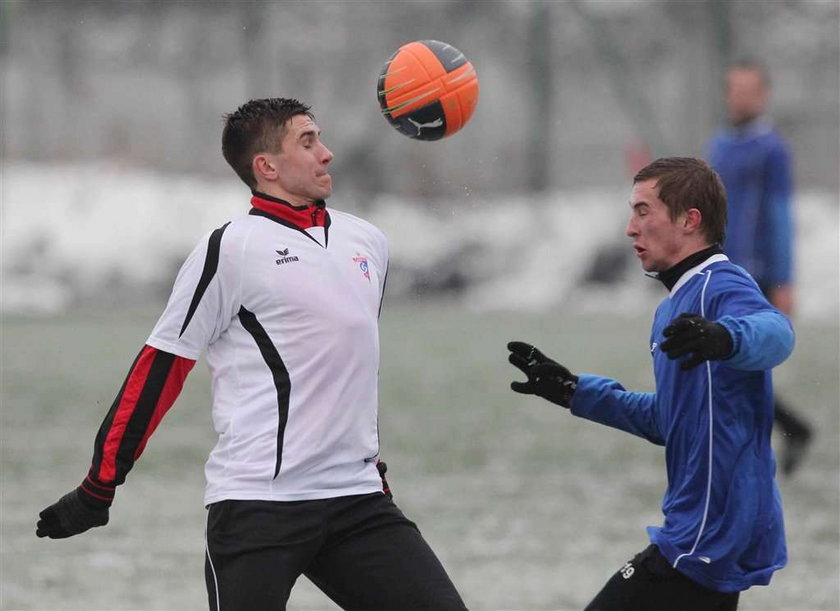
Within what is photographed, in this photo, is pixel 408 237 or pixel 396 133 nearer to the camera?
pixel 396 133

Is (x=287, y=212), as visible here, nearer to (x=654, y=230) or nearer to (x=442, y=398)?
(x=654, y=230)

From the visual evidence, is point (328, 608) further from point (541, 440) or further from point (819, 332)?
point (819, 332)

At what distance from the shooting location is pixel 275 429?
13.2 feet

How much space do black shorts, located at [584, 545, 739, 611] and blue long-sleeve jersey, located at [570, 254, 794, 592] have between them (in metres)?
0.05

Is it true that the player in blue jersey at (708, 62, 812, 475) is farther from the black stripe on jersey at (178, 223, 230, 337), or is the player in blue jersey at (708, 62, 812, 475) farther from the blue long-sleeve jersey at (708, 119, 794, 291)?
the black stripe on jersey at (178, 223, 230, 337)

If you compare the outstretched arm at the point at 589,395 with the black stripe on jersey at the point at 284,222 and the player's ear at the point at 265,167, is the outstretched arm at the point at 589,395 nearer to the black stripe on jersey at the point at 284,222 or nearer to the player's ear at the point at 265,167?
the black stripe on jersey at the point at 284,222

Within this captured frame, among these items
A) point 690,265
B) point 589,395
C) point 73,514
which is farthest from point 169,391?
point 690,265

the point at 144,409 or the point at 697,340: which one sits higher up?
the point at 697,340

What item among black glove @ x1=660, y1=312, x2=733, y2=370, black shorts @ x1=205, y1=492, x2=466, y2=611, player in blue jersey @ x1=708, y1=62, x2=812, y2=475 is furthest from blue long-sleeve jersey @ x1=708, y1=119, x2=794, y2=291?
black glove @ x1=660, y1=312, x2=733, y2=370

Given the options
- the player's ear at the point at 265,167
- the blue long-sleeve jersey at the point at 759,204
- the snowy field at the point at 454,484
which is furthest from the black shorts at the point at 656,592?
the blue long-sleeve jersey at the point at 759,204

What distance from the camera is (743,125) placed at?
28.6 ft

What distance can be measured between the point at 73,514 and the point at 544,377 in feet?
4.50

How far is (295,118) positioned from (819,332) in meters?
15.2

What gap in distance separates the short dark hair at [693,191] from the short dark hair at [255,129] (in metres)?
1.01
